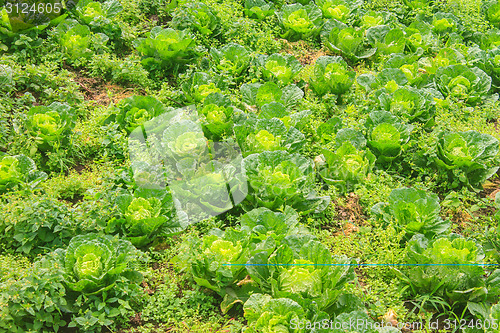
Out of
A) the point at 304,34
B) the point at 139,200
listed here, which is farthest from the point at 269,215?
the point at 304,34

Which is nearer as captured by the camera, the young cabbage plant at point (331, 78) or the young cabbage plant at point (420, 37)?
the young cabbage plant at point (331, 78)

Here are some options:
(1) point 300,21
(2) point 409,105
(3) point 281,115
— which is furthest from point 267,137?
(1) point 300,21

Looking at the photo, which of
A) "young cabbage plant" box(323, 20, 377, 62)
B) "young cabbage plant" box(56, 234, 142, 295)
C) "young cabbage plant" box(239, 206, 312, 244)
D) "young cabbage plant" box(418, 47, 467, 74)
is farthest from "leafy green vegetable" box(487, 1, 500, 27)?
"young cabbage plant" box(56, 234, 142, 295)

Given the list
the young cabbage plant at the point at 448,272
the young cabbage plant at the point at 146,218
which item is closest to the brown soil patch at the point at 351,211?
the young cabbage plant at the point at 448,272

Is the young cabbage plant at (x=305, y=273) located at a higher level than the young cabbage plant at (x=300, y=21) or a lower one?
lower

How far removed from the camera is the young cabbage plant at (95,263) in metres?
3.09

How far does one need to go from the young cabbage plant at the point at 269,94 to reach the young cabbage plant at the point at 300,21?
4.28 feet

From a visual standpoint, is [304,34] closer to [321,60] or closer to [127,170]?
[321,60]

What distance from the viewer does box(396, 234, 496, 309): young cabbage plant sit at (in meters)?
3.29

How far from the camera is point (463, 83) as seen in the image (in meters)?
5.20

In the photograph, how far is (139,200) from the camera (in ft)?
11.9

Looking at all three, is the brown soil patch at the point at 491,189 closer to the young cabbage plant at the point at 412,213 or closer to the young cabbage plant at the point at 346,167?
the young cabbage plant at the point at 412,213

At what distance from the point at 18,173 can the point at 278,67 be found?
2914mm

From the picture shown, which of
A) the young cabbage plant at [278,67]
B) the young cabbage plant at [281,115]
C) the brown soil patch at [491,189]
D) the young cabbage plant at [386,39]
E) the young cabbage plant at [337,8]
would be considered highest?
the young cabbage plant at [337,8]
